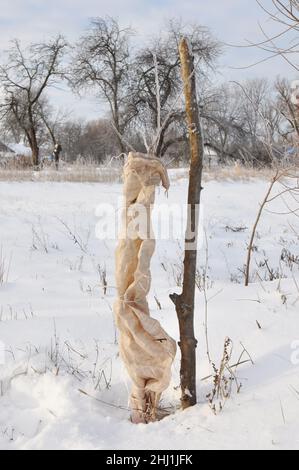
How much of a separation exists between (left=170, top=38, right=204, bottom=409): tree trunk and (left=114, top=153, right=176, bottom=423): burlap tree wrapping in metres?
0.10

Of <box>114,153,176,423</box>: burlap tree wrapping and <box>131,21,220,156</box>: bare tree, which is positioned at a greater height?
<box>131,21,220,156</box>: bare tree

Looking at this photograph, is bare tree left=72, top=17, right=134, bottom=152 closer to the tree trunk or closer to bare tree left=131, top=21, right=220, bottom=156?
bare tree left=131, top=21, right=220, bottom=156

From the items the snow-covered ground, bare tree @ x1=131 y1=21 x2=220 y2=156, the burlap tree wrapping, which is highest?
bare tree @ x1=131 y1=21 x2=220 y2=156

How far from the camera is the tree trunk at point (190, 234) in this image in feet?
5.65

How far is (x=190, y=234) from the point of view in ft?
5.86

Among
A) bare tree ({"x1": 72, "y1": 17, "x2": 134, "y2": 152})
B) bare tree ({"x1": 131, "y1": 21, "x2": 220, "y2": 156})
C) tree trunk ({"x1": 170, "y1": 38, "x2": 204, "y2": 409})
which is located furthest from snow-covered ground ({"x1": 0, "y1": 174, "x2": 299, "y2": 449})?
bare tree ({"x1": 72, "y1": 17, "x2": 134, "y2": 152})

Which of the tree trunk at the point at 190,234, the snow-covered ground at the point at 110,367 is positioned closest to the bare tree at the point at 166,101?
the tree trunk at the point at 190,234

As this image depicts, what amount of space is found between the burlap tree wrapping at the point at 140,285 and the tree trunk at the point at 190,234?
0.10 meters

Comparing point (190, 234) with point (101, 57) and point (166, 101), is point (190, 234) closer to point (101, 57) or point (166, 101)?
point (166, 101)

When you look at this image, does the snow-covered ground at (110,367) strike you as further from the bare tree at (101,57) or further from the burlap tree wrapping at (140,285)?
the bare tree at (101,57)

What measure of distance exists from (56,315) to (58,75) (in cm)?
2389

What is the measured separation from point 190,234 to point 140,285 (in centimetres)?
28

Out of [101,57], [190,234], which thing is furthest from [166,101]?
[101,57]

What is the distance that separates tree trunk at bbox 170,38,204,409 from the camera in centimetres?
172
